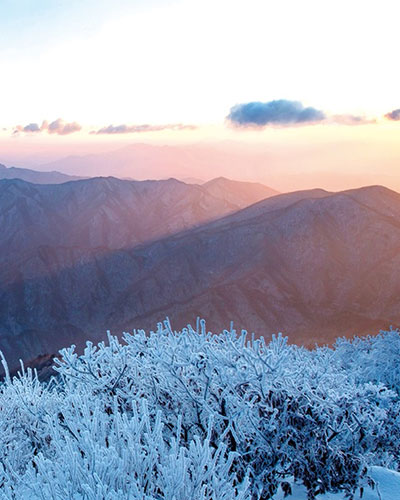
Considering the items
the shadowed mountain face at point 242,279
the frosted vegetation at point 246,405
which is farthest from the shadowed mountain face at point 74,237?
the frosted vegetation at point 246,405

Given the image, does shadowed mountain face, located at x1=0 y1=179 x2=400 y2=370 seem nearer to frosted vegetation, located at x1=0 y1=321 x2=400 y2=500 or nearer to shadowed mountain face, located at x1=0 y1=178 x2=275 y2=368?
shadowed mountain face, located at x1=0 y1=178 x2=275 y2=368

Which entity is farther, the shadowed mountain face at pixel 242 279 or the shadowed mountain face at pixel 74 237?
the shadowed mountain face at pixel 74 237

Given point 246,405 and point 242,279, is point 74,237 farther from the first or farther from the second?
point 246,405

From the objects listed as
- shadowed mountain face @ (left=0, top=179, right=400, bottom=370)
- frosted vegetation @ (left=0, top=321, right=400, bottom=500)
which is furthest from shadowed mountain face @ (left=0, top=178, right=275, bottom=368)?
frosted vegetation @ (left=0, top=321, right=400, bottom=500)

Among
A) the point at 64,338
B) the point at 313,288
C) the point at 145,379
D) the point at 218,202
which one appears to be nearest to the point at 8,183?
the point at 218,202

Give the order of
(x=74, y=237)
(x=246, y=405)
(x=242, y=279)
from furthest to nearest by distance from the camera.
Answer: (x=74, y=237), (x=242, y=279), (x=246, y=405)

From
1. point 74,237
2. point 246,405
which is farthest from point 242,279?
point 246,405

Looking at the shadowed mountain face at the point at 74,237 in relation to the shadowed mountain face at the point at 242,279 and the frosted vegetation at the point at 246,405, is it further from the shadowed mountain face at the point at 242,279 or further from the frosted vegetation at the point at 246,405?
the frosted vegetation at the point at 246,405
